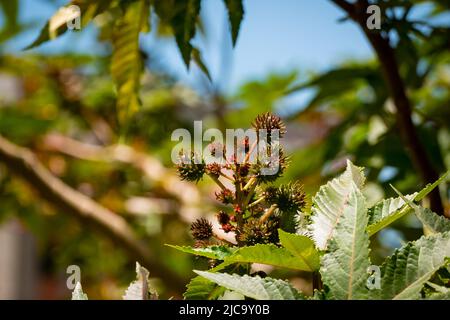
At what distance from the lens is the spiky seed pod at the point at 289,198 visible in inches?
24.3

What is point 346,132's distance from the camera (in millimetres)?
1514

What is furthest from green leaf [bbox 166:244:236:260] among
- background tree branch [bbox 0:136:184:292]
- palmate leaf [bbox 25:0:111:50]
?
background tree branch [bbox 0:136:184:292]

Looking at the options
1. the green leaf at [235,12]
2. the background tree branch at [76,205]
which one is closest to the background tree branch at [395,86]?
the green leaf at [235,12]

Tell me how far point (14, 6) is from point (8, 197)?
0.90 m

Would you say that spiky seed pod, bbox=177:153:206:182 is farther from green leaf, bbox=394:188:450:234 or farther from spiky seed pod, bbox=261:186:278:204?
green leaf, bbox=394:188:450:234

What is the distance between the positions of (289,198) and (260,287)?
113 millimetres

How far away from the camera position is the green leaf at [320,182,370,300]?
0.53 m

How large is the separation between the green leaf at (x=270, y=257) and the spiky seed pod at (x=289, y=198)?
62 mm

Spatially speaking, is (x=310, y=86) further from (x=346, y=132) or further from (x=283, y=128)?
(x=283, y=128)

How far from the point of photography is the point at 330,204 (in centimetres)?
61

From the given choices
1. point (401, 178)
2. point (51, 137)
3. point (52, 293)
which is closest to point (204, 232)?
point (401, 178)

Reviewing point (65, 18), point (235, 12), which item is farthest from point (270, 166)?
point (65, 18)

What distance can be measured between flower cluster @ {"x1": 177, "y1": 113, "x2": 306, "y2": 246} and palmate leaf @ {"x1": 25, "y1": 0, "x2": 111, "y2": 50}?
0.49 metres

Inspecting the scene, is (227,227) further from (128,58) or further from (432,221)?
(128,58)
